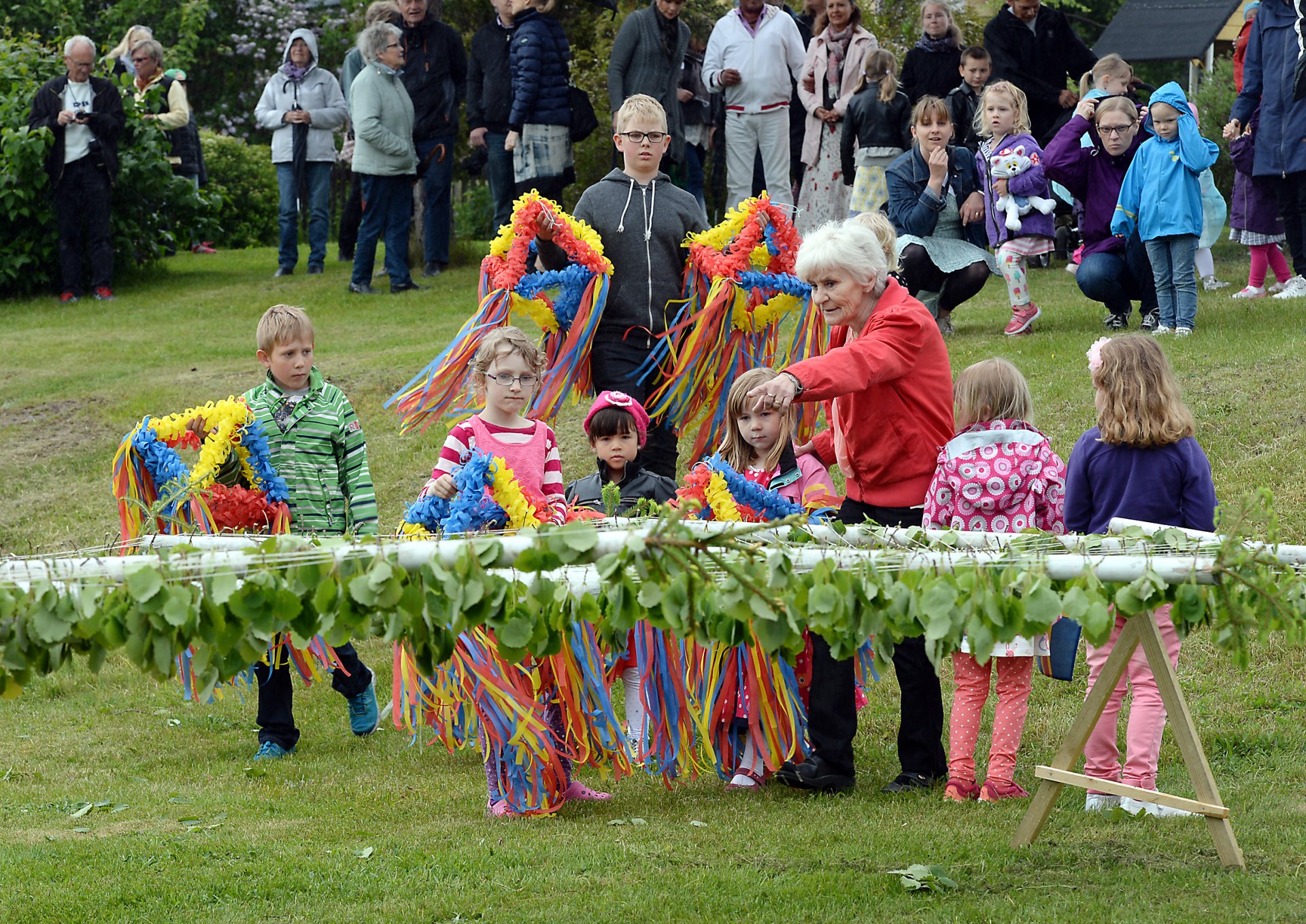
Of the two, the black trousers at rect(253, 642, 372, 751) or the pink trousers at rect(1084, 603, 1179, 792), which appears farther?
the black trousers at rect(253, 642, 372, 751)

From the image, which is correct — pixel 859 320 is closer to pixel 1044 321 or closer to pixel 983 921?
pixel 983 921

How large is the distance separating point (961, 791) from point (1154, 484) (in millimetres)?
1130

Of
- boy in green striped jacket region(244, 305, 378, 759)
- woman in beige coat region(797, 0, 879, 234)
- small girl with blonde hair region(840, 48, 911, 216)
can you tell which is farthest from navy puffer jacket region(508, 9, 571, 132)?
boy in green striped jacket region(244, 305, 378, 759)

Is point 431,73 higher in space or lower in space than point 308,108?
higher

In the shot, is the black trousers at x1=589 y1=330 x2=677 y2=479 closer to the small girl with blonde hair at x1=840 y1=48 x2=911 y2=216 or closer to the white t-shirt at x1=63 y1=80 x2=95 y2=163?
the small girl with blonde hair at x1=840 y1=48 x2=911 y2=216

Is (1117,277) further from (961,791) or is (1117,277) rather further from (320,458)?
(320,458)

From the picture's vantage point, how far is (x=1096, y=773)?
15.2ft

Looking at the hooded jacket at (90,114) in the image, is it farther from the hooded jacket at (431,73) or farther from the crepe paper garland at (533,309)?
the crepe paper garland at (533,309)

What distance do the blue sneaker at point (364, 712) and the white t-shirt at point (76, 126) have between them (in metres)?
8.85

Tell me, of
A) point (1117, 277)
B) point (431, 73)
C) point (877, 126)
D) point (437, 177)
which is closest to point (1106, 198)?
point (1117, 277)

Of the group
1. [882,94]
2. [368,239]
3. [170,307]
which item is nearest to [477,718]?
[882,94]

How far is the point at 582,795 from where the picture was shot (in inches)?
195

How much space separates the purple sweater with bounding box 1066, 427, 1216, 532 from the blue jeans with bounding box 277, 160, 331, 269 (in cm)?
1036

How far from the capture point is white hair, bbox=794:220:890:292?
471 cm
